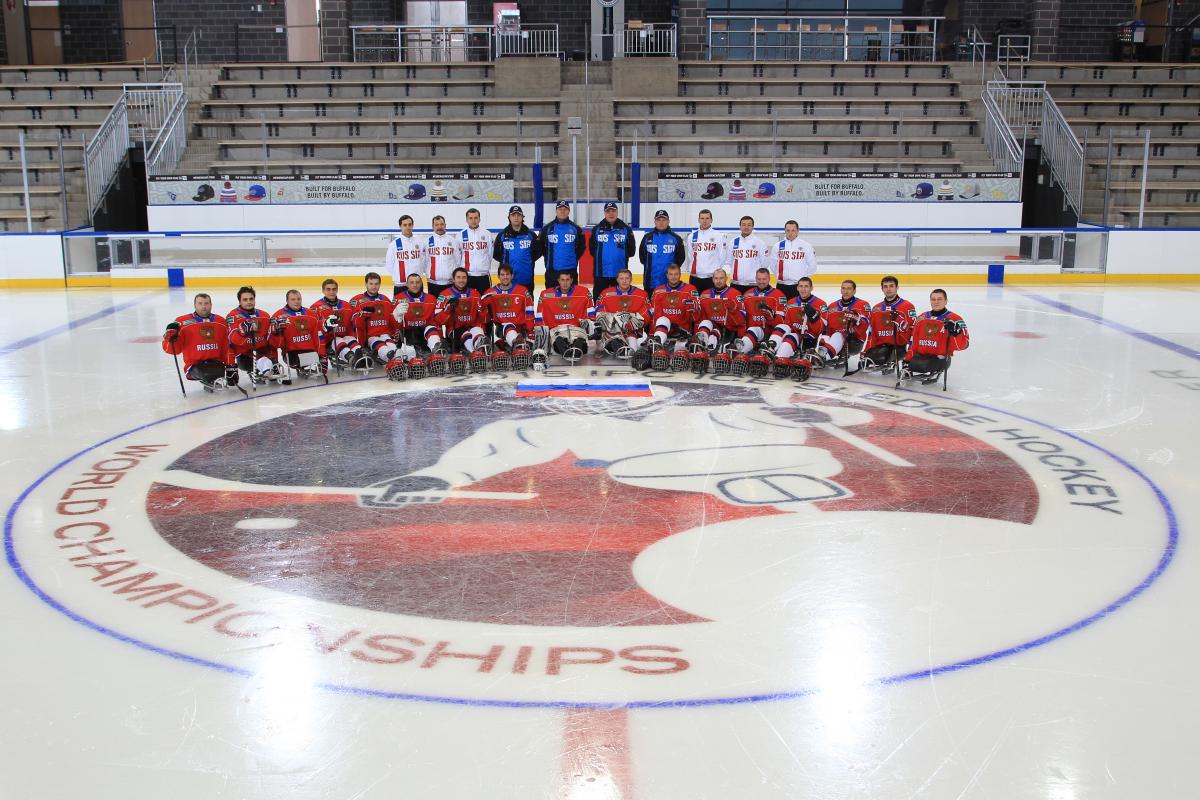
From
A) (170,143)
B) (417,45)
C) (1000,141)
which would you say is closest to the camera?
(170,143)

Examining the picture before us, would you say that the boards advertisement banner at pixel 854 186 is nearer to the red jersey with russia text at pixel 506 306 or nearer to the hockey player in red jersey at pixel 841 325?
the red jersey with russia text at pixel 506 306

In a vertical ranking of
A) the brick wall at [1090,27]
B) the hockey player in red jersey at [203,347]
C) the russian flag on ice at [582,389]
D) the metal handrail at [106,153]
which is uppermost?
the brick wall at [1090,27]

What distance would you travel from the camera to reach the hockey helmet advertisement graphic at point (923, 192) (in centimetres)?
1853

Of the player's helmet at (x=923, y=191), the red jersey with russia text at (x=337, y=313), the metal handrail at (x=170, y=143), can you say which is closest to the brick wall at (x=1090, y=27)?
the player's helmet at (x=923, y=191)

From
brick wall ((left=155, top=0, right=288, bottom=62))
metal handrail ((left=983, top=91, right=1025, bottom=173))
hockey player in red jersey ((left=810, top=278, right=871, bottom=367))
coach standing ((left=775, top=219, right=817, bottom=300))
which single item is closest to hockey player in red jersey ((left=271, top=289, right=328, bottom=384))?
hockey player in red jersey ((left=810, top=278, right=871, bottom=367))

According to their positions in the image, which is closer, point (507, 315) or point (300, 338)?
point (300, 338)

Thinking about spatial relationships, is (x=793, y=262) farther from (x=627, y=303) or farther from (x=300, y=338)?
(x=300, y=338)

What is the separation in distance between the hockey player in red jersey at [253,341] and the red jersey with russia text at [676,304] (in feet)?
11.3

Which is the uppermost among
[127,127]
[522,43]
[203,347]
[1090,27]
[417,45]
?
[1090,27]

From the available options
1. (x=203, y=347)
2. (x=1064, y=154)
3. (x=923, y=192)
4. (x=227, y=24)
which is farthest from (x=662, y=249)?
(x=227, y=24)

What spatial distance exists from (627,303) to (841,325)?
2.03 meters

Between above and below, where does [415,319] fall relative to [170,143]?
below

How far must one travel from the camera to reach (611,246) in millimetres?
11258

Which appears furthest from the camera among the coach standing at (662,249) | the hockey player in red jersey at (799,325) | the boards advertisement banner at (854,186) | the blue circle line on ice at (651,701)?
the boards advertisement banner at (854,186)
